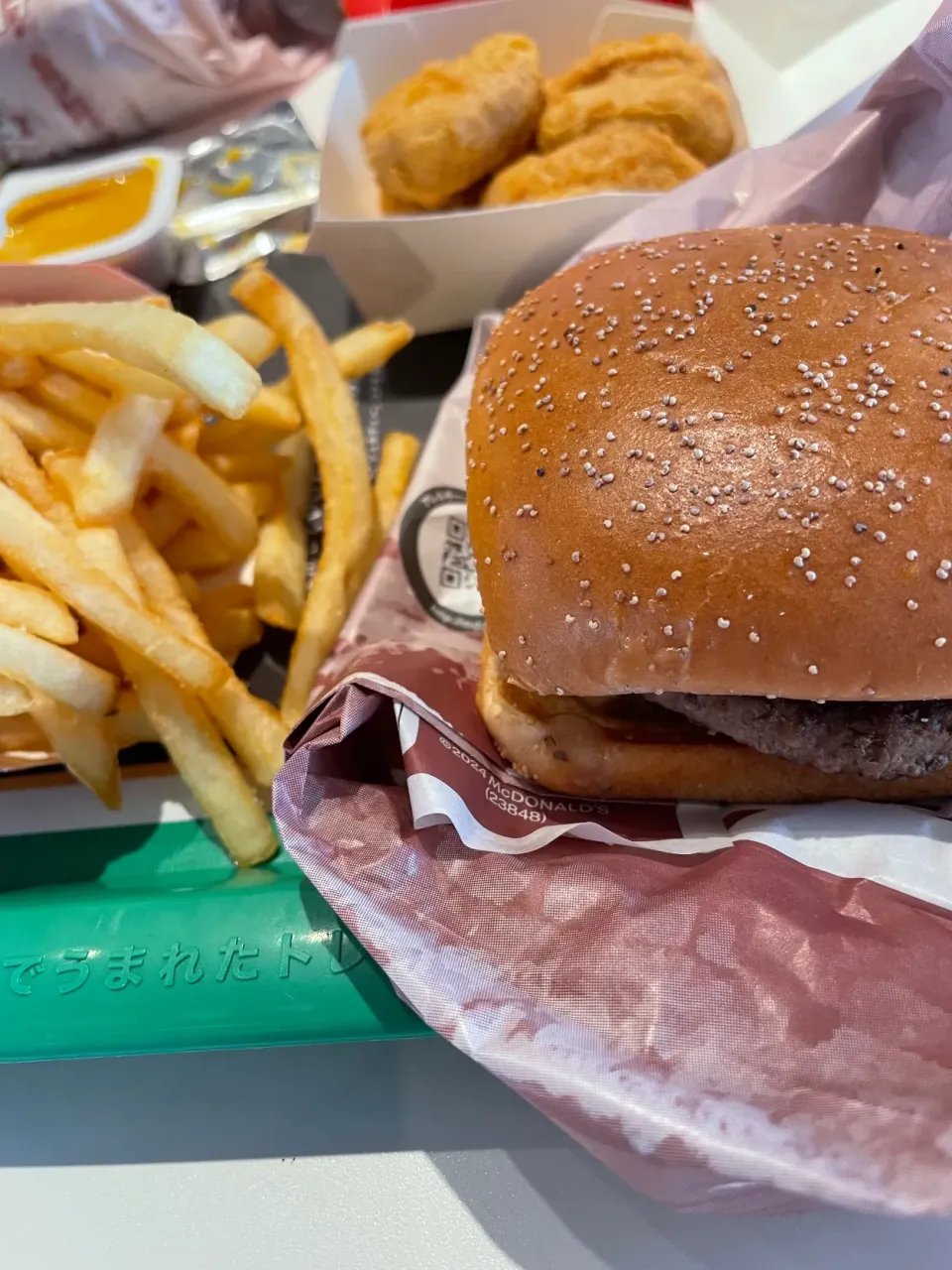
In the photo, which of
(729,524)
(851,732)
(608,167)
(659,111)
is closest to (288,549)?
(729,524)

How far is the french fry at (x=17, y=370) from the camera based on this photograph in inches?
54.2

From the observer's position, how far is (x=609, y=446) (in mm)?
1094

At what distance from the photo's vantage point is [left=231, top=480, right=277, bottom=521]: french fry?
158cm

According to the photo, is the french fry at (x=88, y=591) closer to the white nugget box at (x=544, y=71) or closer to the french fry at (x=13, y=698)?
the french fry at (x=13, y=698)

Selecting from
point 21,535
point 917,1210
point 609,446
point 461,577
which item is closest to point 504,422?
point 609,446

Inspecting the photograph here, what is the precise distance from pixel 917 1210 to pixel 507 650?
71 centimetres

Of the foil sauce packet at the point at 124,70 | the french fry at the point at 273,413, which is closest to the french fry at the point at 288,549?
the french fry at the point at 273,413

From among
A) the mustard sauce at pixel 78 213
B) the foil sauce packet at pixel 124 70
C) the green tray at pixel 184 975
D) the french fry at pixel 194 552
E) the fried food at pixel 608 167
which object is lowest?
the green tray at pixel 184 975

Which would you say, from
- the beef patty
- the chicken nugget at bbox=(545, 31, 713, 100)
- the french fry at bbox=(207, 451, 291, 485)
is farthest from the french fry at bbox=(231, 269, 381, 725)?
the chicken nugget at bbox=(545, 31, 713, 100)

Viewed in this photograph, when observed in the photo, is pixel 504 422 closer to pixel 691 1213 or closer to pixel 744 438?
pixel 744 438

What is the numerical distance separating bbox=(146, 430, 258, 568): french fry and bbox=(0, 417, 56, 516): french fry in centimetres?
16

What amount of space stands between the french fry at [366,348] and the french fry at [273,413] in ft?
0.46

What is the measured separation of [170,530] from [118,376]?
0.26 m

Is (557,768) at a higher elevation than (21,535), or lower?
lower
